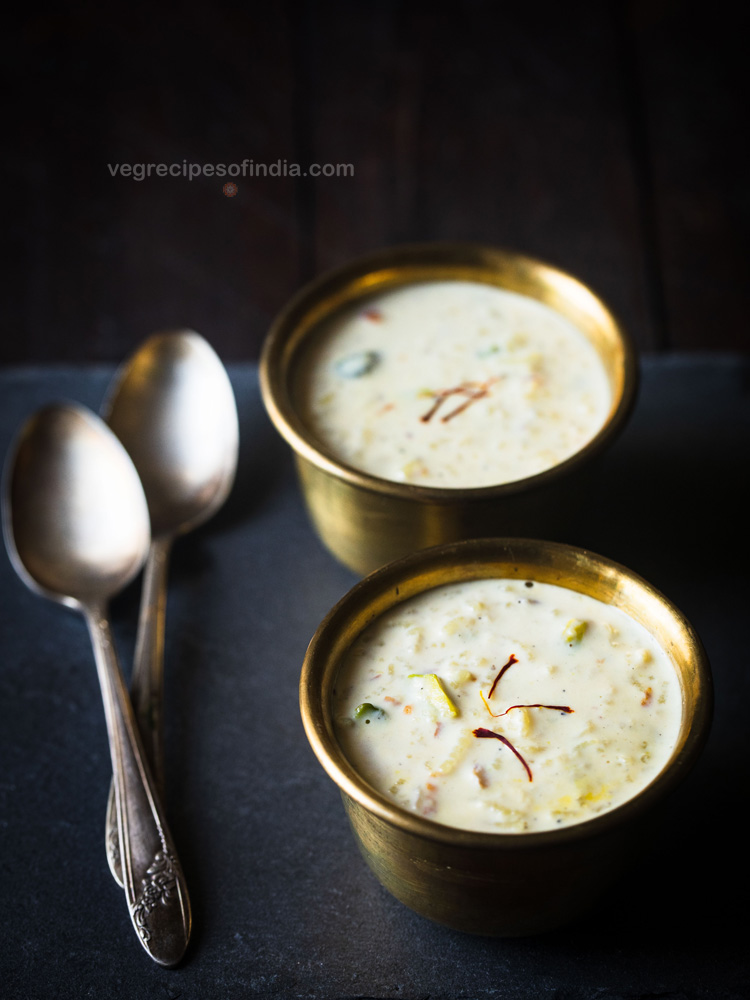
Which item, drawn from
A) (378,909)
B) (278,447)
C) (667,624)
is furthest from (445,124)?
(378,909)

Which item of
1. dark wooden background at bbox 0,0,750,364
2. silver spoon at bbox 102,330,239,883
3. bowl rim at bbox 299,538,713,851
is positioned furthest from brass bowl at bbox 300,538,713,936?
dark wooden background at bbox 0,0,750,364

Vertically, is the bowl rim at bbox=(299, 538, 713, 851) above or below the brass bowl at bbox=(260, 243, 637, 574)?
below

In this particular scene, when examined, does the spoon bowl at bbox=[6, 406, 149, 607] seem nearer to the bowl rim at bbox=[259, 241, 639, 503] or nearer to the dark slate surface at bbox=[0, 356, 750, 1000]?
the dark slate surface at bbox=[0, 356, 750, 1000]

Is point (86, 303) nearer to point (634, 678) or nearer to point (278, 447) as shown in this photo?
point (278, 447)

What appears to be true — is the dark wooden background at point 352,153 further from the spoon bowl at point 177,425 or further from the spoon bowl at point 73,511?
the spoon bowl at point 73,511

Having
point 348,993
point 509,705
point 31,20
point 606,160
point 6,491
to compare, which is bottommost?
point 348,993

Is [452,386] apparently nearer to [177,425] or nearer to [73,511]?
[177,425]
